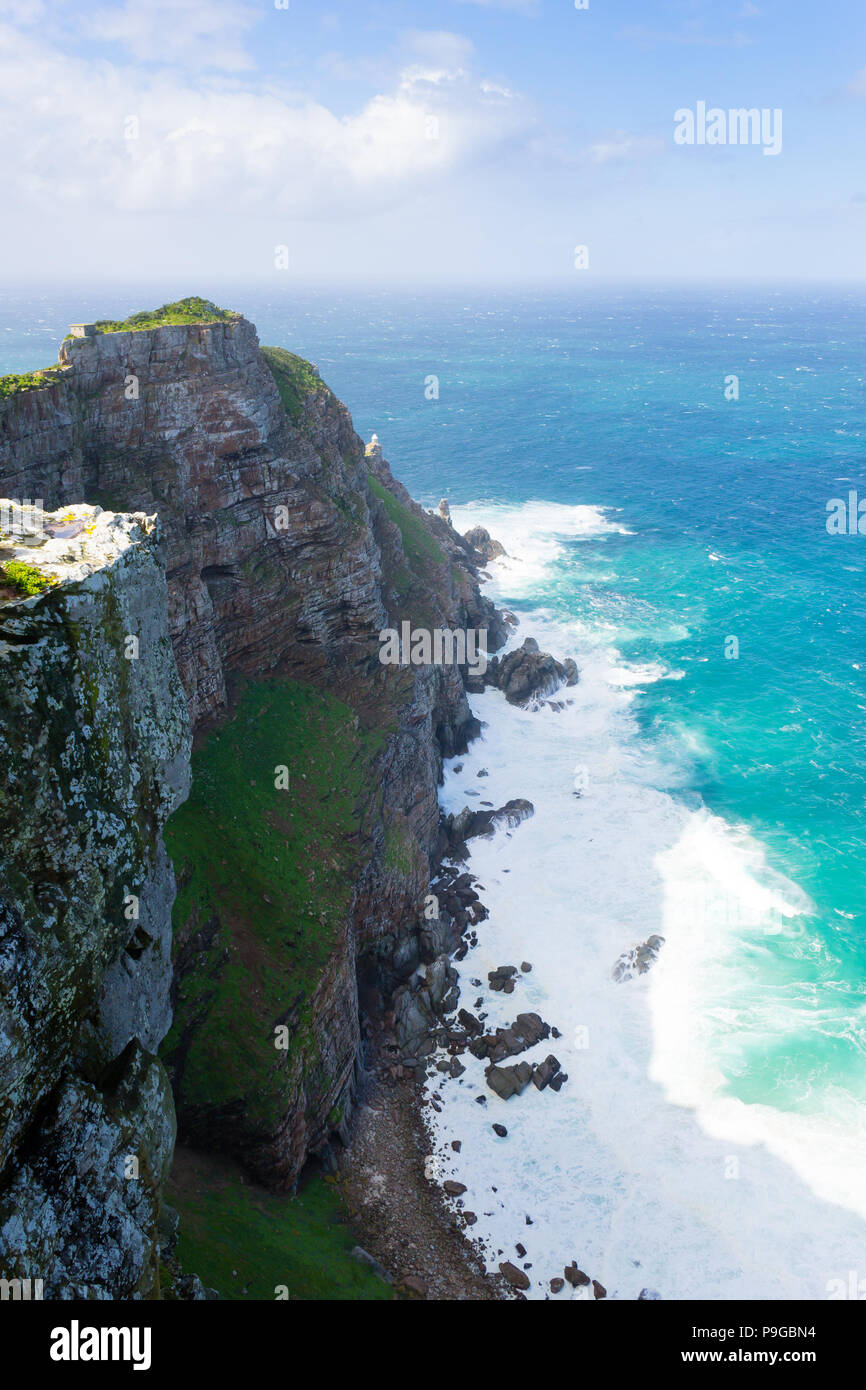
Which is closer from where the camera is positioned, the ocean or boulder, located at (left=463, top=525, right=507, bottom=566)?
the ocean

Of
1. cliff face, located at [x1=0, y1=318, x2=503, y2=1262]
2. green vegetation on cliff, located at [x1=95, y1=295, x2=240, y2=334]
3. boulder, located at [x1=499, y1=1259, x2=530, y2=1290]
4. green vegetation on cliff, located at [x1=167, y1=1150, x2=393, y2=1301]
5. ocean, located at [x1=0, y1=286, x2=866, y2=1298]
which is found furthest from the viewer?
green vegetation on cliff, located at [x1=95, y1=295, x2=240, y2=334]

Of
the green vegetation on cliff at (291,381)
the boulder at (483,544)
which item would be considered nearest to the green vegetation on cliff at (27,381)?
the green vegetation on cliff at (291,381)

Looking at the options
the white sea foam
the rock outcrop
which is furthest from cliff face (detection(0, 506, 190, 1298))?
the rock outcrop

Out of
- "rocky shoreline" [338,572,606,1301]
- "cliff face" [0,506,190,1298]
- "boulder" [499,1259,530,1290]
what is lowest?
"boulder" [499,1259,530,1290]

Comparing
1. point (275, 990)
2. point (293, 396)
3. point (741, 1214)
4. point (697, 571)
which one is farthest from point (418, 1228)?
point (697, 571)

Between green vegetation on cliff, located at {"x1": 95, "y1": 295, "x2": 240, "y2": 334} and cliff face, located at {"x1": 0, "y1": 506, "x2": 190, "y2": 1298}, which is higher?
green vegetation on cliff, located at {"x1": 95, "y1": 295, "x2": 240, "y2": 334}

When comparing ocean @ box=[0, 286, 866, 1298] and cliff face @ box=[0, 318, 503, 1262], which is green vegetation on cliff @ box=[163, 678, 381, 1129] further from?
ocean @ box=[0, 286, 866, 1298]
